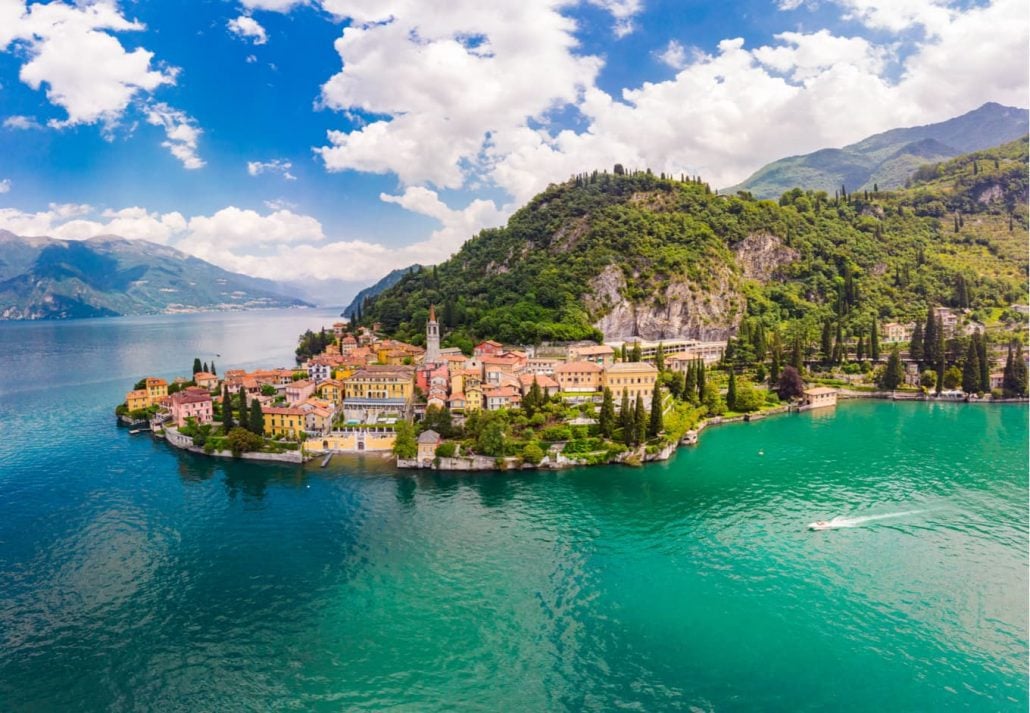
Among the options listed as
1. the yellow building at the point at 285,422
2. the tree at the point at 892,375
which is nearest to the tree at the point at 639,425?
the yellow building at the point at 285,422

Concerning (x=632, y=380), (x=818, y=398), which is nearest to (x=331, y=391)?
(x=632, y=380)

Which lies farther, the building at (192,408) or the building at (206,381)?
Answer: the building at (206,381)

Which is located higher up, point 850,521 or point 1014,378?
point 1014,378

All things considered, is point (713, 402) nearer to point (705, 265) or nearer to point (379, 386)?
point (379, 386)

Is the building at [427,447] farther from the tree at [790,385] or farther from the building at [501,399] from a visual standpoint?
the tree at [790,385]

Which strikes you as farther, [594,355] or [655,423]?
[594,355]

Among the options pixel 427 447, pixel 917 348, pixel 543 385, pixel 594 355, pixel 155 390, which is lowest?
pixel 427 447
